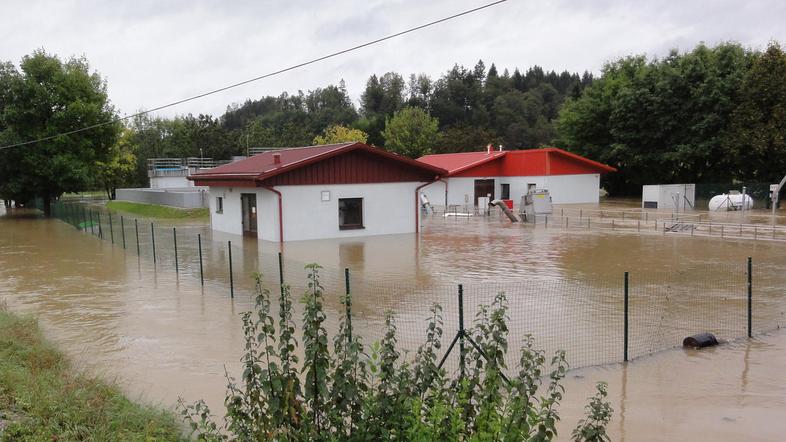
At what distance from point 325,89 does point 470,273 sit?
416 ft

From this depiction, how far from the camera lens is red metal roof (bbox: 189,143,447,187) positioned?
27094mm

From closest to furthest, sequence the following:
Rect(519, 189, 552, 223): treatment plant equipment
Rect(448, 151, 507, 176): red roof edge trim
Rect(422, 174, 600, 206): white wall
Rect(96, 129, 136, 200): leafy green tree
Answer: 1. Rect(519, 189, 552, 223): treatment plant equipment
2. Rect(448, 151, 507, 176): red roof edge trim
3. Rect(422, 174, 600, 206): white wall
4. Rect(96, 129, 136, 200): leafy green tree

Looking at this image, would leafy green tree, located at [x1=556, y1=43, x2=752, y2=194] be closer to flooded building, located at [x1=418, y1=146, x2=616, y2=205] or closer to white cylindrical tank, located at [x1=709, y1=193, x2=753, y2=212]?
flooded building, located at [x1=418, y1=146, x2=616, y2=205]

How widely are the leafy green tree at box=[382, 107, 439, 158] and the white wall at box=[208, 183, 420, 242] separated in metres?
51.1

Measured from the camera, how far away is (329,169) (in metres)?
28.2

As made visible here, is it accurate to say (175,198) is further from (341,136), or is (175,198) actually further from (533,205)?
(341,136)

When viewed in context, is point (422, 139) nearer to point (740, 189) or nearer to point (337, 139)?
point (337, 139)

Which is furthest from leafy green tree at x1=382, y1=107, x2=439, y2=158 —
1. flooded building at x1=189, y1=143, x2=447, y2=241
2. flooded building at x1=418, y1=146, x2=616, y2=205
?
flooded building at x1=189, y1=143, x2=447, y2=241

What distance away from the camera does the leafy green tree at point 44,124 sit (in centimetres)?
4209

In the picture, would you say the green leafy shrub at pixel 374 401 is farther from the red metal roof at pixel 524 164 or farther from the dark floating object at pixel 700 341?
the red metal roof at pixel 524 164

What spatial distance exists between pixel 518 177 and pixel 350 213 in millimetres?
25169

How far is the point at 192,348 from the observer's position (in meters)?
10.9

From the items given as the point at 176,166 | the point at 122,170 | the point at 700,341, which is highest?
the point at 176,166

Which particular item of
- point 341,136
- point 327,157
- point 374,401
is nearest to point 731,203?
point 327,157
